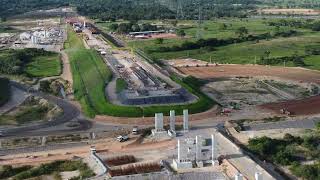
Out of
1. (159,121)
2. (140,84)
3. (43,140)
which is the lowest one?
(43,140)

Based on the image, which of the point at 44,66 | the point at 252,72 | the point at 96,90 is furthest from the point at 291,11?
the point at 96,90

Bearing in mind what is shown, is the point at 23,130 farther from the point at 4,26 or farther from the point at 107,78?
the point at 4,26

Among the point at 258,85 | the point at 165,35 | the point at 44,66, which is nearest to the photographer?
the point at 258,85

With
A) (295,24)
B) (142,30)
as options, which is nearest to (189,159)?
(142,30)

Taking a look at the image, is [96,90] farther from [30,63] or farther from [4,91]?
[30,63]

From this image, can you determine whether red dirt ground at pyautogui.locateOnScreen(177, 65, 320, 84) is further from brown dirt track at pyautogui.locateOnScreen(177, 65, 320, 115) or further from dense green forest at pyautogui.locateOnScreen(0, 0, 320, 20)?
dense green forest at pyautogui.locateOnScreen(0, 0, 320, 20)

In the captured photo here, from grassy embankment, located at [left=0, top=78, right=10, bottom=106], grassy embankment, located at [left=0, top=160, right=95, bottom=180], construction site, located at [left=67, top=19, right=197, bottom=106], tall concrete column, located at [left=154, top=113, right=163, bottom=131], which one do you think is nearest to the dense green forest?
construction site, located at [left=67, top=19, right=197, bottom=106]
